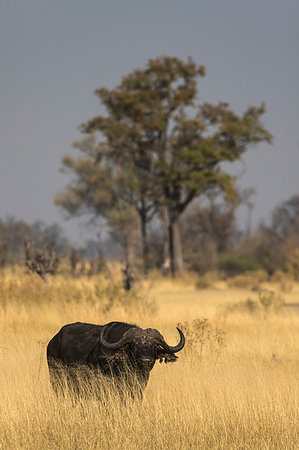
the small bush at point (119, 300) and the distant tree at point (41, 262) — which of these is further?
the distant tree at point (41, 262)

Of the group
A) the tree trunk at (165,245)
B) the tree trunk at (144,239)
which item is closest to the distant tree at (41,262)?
the tree trunk at (165,245)

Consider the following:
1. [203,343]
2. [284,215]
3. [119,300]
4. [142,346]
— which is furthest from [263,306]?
[284,215]

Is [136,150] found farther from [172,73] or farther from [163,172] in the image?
[172,73]

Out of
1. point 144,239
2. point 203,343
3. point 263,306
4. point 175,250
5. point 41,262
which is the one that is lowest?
point 203,343

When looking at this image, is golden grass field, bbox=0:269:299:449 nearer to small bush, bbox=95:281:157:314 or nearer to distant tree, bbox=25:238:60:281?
small bush, bbox=95:281:157:314

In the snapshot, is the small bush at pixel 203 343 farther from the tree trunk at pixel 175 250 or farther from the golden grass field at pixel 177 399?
the tree trunk at pixel 175 250

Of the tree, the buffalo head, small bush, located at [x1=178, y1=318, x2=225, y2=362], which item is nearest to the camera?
the buffalo head

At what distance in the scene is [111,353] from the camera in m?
6.59

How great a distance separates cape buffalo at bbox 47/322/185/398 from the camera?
6.31m

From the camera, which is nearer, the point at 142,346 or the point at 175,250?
the point at 142,346

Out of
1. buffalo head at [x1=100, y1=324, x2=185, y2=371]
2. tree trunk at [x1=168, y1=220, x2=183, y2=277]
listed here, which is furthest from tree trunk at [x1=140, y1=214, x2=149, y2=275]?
buffalo head at [x1=100, y1=324, x2=185, y2=371]

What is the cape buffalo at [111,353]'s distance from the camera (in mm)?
6312

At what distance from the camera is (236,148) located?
123 ft

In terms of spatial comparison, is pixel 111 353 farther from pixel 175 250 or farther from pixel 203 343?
pixel 175 250
